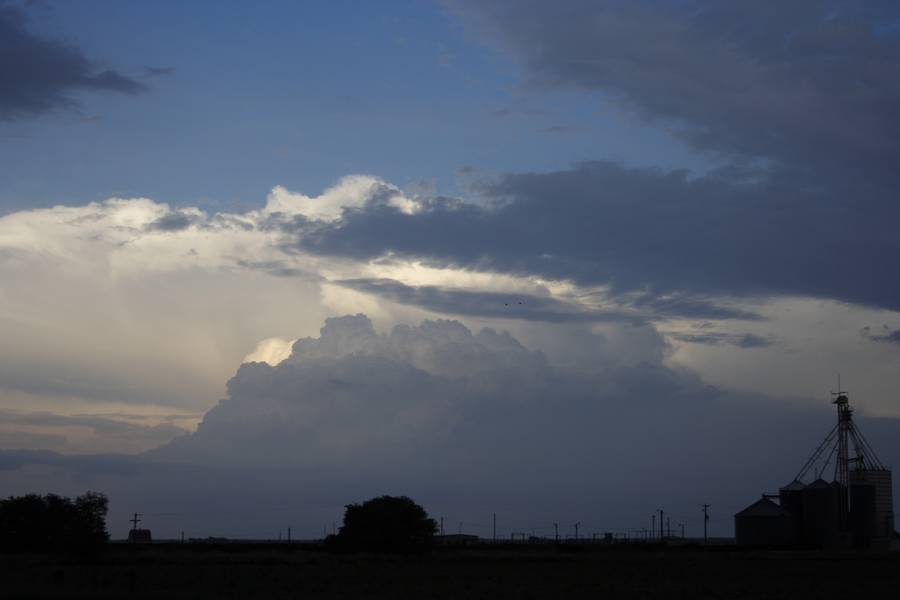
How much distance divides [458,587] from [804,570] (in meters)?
32.7

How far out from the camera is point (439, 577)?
199ft

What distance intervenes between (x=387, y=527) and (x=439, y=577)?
38776 millimetres

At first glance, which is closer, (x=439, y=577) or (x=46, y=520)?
(x=439, y=577)

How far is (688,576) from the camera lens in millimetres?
63812

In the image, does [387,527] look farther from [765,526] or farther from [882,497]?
[882,497]

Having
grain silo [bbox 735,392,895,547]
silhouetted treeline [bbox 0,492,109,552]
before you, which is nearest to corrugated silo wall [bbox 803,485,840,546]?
grain silo [bbox 735,392,895,547]

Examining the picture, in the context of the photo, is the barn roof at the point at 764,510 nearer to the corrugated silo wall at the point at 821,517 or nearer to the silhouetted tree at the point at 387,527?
the corrugated silo wall at the point at 821,517

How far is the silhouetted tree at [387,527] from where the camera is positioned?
98125 millimetres

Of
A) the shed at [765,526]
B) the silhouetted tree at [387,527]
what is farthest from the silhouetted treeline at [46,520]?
the shed at [765,526]

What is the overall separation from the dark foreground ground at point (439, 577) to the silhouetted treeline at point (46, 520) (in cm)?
364

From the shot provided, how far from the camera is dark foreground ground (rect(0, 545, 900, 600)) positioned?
46625mm

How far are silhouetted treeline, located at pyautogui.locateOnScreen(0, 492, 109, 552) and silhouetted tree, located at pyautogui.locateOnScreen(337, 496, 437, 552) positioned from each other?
24641 mm

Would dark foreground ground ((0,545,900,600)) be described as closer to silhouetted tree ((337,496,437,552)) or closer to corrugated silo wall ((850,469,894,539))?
silhouetted tree ((337,496,437,552))

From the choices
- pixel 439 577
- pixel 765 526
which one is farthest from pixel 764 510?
pixel 439 577
